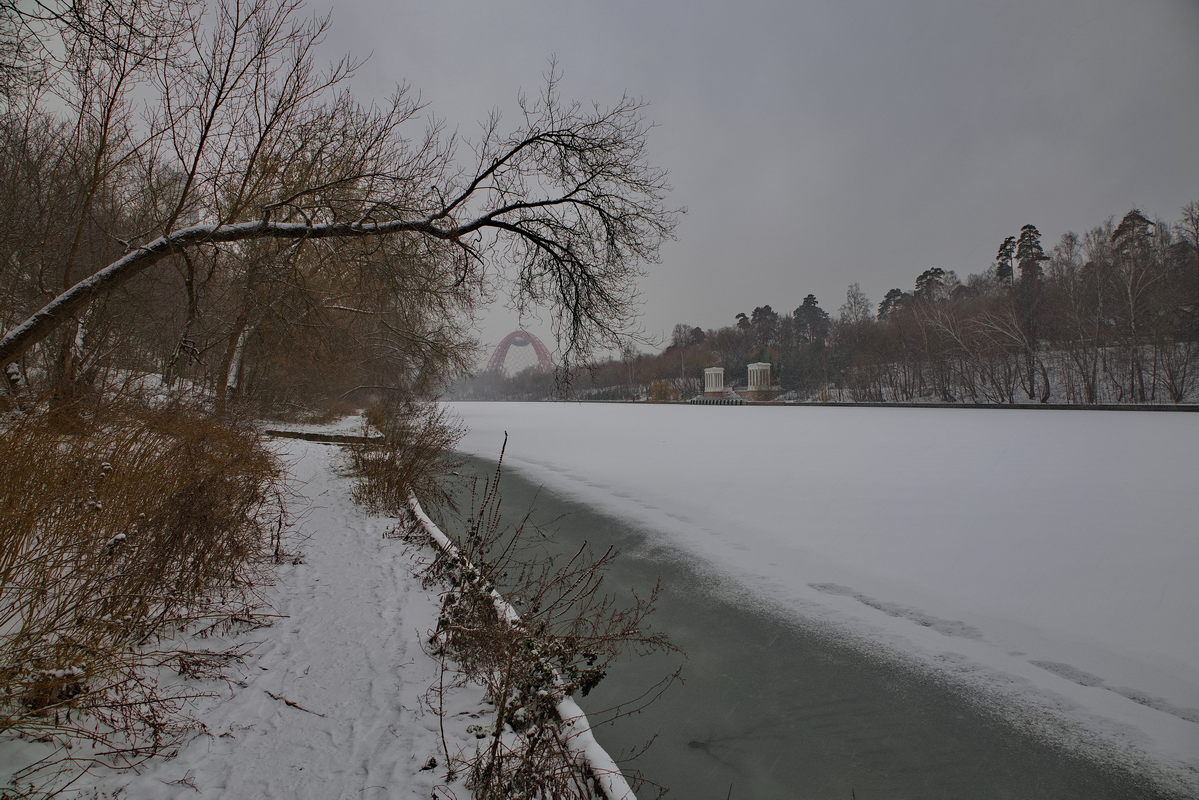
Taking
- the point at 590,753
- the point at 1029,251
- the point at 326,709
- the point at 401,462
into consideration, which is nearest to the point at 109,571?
the point at 326,709

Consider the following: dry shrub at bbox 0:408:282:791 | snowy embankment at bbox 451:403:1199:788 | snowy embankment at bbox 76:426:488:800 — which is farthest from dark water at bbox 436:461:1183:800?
dry shrub at bbox 0:408:282:791

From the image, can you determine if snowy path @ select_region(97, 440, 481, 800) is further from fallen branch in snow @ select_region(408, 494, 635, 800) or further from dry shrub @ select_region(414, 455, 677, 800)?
fallen branch in snow @ select_region(408, 494, 635, 800)

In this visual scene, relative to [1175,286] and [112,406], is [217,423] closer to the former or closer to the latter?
[112,406]

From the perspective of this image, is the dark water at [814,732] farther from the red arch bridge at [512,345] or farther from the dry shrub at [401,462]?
the red arch bridge at [512,345]

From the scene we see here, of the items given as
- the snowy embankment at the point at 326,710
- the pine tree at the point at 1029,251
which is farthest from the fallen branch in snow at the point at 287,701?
the pine tree at the point at 1029,251

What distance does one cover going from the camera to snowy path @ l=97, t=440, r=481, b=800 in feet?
A: 8.57

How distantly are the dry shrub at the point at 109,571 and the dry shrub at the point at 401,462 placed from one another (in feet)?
14.2

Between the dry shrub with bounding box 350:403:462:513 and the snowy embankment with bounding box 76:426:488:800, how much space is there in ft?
12.9

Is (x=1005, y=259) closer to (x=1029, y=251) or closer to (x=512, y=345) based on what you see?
(x=1029, y=251)

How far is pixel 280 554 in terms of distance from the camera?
5.91 meters

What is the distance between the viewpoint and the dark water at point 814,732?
3510mm

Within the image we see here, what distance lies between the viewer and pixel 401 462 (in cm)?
1032

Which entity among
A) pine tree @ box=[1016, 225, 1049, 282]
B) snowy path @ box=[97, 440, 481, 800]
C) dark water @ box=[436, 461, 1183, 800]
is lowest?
dark water @ box=[436, 461, 1183, 800]

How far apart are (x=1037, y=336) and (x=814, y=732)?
5188cm
